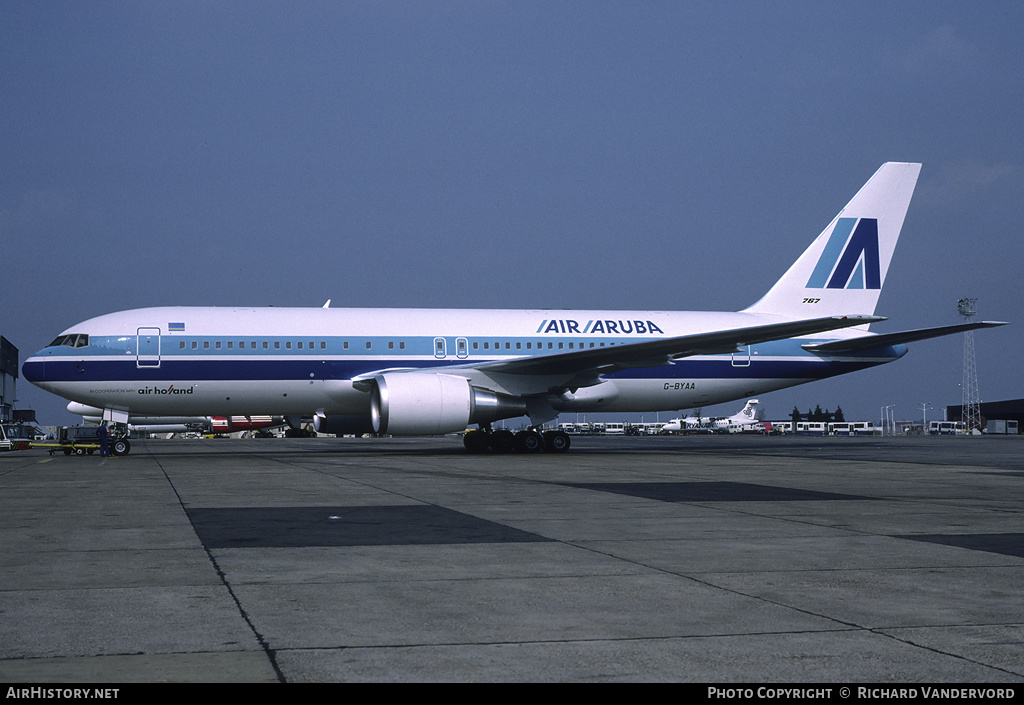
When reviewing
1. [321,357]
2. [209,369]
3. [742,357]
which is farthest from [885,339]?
[209,369]

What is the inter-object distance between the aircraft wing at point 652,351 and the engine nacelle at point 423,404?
4.33 ft

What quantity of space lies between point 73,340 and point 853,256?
2285 centimetres

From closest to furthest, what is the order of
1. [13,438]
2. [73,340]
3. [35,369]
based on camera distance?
[35,369] < [73,340] < [13,438]

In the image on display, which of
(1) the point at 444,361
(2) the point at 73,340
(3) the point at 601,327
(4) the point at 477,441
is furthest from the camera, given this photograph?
(3) the point at 601,327

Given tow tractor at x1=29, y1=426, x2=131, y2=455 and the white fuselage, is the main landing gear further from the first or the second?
tow tractor at x1=29, y1=426, x2=131, y2=455

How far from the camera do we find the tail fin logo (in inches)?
1230

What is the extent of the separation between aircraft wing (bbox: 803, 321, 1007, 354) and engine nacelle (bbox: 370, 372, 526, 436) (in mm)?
11055

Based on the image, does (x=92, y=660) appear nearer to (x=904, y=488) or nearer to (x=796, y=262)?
(x=904, y=488)

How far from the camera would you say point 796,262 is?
1246 inches

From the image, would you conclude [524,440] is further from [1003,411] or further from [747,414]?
[1003,411]

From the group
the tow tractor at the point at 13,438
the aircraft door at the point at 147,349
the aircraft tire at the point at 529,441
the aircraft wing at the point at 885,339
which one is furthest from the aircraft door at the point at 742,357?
the tow tractor at the point at 13,438

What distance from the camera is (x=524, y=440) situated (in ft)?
90.1

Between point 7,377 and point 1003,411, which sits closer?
point 1003,411

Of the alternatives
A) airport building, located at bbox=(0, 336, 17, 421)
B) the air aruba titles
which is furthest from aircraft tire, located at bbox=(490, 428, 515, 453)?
airport building, located at bbox=(0, 336, 17, 421)
